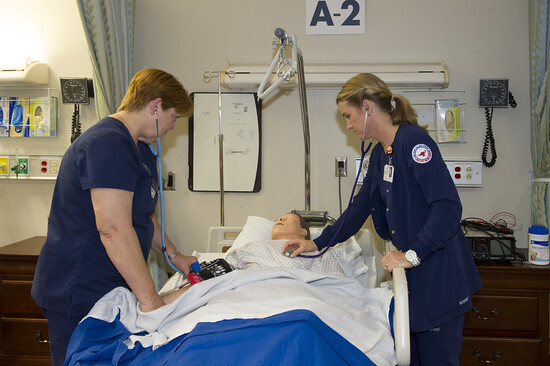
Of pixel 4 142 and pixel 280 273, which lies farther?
pixel 4 142

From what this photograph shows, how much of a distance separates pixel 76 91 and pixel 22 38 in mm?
571

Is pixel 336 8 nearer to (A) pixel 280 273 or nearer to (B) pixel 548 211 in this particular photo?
(B) pixel 548 211

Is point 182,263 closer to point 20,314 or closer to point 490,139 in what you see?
point 20,314

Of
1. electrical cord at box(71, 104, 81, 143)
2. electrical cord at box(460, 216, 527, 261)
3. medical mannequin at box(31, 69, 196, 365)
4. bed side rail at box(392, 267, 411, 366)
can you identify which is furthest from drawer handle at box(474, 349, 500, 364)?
electrical cord at box(71, 104, 81, 143)

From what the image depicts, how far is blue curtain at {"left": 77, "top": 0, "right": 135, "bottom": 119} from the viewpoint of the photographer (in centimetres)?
289

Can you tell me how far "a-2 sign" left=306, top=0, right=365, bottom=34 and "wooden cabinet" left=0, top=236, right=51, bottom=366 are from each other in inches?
83.4

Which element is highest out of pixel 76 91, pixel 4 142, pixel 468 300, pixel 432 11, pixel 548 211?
pixel 432 11

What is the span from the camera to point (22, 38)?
332cm

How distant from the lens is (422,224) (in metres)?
1.77

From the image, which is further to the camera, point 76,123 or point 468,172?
point 76,123

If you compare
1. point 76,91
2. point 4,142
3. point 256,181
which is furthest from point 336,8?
point 4,142

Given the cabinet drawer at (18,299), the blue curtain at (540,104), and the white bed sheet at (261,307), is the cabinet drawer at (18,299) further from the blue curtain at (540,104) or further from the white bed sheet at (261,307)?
the blue curtain at (540,104)

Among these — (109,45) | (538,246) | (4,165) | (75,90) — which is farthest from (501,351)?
(4,165)

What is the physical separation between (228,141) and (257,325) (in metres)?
1.89
